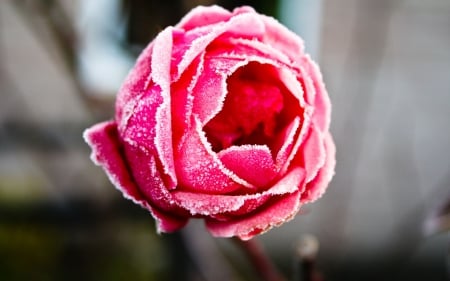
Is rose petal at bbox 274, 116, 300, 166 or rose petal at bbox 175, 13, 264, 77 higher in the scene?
rose petal at bbox 175, 13, 264, 77

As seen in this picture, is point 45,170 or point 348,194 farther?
point 348,194

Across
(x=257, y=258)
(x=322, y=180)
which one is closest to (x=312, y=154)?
(x=322, y=180)

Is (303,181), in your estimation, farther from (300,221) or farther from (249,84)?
(300,221)

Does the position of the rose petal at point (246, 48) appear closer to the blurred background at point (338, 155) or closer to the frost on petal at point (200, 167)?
the frost on petal at point (200, 167)

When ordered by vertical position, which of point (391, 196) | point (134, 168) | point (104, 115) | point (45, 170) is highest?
point (134, 168)

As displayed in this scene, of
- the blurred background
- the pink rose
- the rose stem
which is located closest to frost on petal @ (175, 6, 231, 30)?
the pink rose

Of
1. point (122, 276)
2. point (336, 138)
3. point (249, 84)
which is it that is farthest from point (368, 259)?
point (249, 84)

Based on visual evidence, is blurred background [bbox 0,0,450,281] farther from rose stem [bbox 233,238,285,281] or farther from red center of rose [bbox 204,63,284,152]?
red center of rose [bbox 204,63,284,152]
